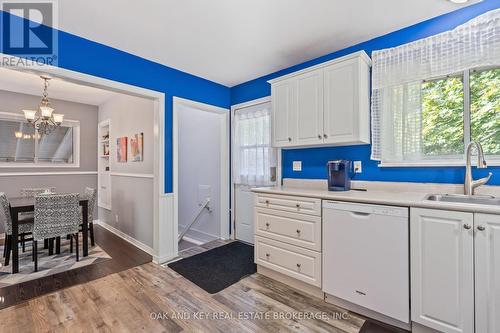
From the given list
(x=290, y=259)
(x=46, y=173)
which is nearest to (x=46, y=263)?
(x=46, y=173)

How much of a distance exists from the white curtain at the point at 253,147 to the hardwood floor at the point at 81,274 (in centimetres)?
180

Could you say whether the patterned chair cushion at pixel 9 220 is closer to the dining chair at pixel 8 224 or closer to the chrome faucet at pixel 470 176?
the dining chair at pixel 8 224

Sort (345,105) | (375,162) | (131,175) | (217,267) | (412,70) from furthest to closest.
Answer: (131,175) < (217,267) < (375,162) < (345,105) < (412,70)

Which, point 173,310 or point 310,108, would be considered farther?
point 310,108

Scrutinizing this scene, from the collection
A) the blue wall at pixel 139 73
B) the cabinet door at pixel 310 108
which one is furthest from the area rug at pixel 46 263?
the cabinet door at pixel 310 108

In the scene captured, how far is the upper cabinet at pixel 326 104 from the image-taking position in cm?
221

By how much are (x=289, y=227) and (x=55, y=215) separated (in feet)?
9.17

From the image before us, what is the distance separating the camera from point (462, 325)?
145 centimetres

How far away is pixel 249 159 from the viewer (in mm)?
3592

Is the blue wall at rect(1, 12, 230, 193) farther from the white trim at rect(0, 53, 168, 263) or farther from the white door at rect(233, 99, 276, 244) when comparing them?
the white door at rect(233, 99, 276, 244)

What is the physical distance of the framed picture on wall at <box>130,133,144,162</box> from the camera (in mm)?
3645

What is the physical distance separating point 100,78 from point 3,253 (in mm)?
2910

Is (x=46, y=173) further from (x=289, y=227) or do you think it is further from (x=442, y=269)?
(x=442, y=269)

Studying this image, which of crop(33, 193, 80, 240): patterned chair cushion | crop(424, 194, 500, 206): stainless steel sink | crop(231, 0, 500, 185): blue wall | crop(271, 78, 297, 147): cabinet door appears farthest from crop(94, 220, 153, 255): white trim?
crop(424, 194, 500, 206): stainless steel sink
